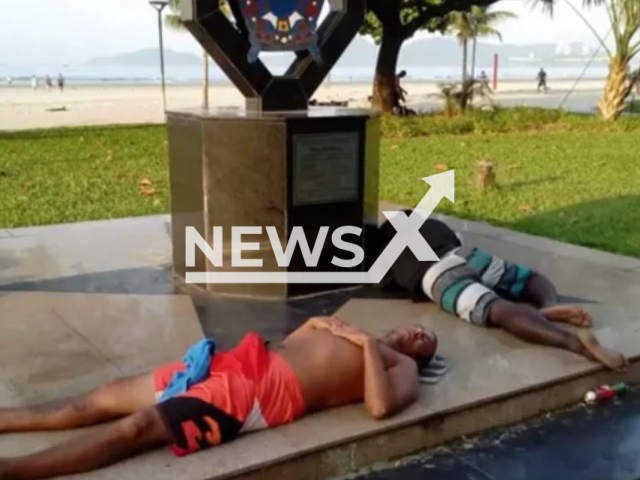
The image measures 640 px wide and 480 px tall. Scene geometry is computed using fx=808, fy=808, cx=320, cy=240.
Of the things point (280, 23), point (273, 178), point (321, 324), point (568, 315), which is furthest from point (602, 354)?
point (280, 23)

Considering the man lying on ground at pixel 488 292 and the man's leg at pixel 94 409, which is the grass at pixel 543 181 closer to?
the man lying on ground at pixel 488 292

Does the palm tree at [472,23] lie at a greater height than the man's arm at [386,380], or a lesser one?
greater

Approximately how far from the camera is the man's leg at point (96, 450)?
2842mm

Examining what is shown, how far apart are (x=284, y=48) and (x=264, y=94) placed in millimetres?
352

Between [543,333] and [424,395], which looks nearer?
[424,395]

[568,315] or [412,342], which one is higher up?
[412,342]

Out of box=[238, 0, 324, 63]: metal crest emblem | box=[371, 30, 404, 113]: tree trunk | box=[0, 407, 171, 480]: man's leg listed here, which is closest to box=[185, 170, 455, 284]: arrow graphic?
box=[238, 0, 324, 63]: metal crest emblem

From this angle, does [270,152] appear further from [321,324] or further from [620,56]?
[620,56]

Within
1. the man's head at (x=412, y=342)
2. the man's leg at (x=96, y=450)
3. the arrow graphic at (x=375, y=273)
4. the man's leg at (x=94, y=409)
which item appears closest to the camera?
the man's leg at (x=96, y=450)

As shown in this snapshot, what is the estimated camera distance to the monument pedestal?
5.07 m

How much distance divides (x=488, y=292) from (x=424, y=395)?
3.59ft

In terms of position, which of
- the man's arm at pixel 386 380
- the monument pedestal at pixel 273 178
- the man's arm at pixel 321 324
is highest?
the monument pedestal at pixel 273 178

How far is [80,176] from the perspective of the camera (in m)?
10.5

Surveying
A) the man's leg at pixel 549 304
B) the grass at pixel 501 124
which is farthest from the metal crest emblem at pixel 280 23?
the grass at pixel 501 124
